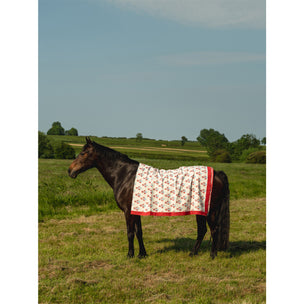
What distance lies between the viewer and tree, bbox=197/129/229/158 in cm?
3145

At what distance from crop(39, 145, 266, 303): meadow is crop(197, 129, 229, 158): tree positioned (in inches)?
801

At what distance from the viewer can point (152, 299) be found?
470 cm

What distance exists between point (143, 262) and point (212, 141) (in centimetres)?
2643

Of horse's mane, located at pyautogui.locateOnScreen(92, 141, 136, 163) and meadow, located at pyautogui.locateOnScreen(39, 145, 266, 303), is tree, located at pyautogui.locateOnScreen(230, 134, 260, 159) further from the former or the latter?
horse's mane, located at pyautogui.locateOnScreen(92, 141, 136, 163)

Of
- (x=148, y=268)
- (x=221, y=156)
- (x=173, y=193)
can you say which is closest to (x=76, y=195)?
(x=148, y=268)

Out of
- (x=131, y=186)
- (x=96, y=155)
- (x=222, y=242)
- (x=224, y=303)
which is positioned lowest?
(x=224, y=303)

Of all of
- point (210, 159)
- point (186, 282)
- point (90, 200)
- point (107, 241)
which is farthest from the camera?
point (210, 159)

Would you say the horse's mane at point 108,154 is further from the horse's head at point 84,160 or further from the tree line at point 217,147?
the tree line at point 217,147

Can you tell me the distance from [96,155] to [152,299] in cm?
285

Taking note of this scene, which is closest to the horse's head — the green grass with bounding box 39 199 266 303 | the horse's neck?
the horse's neck

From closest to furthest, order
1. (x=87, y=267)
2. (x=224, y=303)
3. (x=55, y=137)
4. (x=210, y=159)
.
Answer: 1. (x=224, y=303)
2. (x=87, y=267)
3. (x=55, y=137)
4. (x=210, y=159)

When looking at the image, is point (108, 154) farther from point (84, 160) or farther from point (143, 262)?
point (143, 262)

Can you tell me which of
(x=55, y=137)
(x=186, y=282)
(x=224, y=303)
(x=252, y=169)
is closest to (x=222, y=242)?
(x=186, y=282)

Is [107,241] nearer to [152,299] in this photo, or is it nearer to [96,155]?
[96,155]
